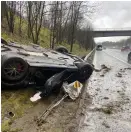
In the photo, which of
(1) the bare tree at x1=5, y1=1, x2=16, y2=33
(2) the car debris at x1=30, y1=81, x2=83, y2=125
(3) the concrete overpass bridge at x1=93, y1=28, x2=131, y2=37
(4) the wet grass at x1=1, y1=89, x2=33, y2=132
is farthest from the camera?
(3) the concrete overpass bridge at x1=93, y1=28, x2=131, y2=37

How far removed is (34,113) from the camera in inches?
206

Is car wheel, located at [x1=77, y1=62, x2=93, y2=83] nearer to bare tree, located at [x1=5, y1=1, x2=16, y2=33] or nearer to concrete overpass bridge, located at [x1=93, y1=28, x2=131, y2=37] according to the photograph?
bare tree, located at [x1=5, y1=1, x2=16, y2=33]

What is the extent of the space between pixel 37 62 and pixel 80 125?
8.42 feet

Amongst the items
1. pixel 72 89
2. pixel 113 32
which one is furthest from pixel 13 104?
pixel 113 32

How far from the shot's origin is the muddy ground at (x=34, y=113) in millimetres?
4465

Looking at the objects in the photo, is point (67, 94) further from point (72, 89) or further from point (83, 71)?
point (83, 71)

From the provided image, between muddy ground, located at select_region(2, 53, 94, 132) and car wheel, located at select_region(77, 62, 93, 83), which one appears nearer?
muddy ground, located at select_region(2, 53, 94, 132)

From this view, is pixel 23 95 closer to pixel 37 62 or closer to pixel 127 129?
pixel 37 62

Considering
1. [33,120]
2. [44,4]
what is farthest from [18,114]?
[44,4]

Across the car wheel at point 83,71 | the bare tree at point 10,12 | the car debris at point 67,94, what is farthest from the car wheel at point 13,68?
the bare tree at point 10,12

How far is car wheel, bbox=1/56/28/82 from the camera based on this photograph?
5.97 meters

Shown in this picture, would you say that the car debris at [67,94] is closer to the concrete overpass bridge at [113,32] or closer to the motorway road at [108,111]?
the motorway road at [108,111]

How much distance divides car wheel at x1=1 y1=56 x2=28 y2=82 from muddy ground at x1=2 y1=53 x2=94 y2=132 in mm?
401

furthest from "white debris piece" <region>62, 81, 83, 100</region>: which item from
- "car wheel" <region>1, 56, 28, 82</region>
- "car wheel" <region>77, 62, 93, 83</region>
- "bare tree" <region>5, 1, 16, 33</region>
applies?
"bare tree" <region>5, 1, 16, 33</region>
